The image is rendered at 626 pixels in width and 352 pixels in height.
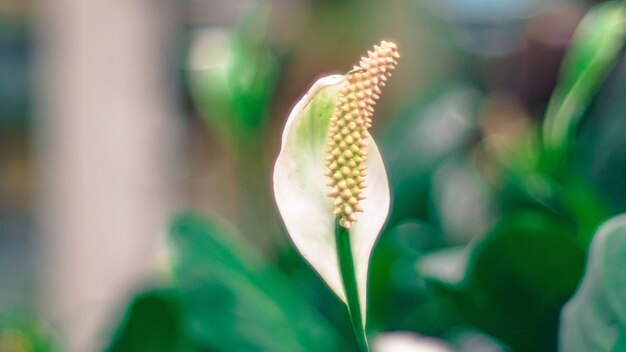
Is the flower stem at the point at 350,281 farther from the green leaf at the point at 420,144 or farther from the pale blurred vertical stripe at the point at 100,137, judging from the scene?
the pale blurred vertical stripe at the point at 100,137

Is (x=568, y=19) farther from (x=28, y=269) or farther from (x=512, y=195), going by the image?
(x=28, y=269)

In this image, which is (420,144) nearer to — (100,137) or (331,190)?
(331,190)

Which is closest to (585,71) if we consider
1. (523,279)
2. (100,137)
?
(523,279)

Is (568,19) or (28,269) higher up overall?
(568,19)

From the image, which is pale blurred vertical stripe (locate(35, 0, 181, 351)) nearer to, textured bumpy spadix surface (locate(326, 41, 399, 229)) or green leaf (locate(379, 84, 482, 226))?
green leaf (locate(379, 84, 482, 226))

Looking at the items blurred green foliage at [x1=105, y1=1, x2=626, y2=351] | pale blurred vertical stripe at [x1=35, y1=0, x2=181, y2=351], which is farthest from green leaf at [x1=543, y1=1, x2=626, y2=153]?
pale blurred vertical stripe at [x1=35, y1=0, x2=181, y2=351]

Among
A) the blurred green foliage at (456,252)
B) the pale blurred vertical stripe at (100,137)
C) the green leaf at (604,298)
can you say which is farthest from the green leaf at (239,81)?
the pale blurred vertical stripe at (100,137)

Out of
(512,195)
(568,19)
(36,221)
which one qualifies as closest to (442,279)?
(512,195)
